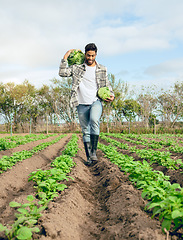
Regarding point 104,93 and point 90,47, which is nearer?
point 90,47

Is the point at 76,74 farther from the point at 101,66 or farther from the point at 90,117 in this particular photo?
the point at 90,117

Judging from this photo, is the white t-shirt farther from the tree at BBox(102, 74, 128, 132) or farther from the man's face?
Result: the tree at BBox(102, 74, 128, 132)

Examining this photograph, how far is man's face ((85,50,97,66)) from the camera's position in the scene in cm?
480

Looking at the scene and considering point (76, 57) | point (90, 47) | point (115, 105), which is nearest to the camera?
point (90, 47)

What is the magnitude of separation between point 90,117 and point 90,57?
1228mm

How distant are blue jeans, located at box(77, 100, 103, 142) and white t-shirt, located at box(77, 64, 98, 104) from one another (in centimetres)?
12

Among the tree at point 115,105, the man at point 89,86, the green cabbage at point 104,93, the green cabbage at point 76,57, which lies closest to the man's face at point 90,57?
the man at point 89,86

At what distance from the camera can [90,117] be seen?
4.94m

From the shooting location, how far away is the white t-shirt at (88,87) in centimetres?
500

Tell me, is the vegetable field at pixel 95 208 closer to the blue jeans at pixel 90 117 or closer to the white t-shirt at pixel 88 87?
the blue jeans at pixel 90 117

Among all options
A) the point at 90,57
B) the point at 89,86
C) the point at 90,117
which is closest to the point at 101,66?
the point at 90,57

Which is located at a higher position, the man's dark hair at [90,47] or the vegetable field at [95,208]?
the man's dark hair at [90,47]

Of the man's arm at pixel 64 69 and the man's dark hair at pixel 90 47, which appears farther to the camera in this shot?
the man's arm at pixel 64 69

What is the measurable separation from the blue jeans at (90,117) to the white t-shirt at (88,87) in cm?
12
